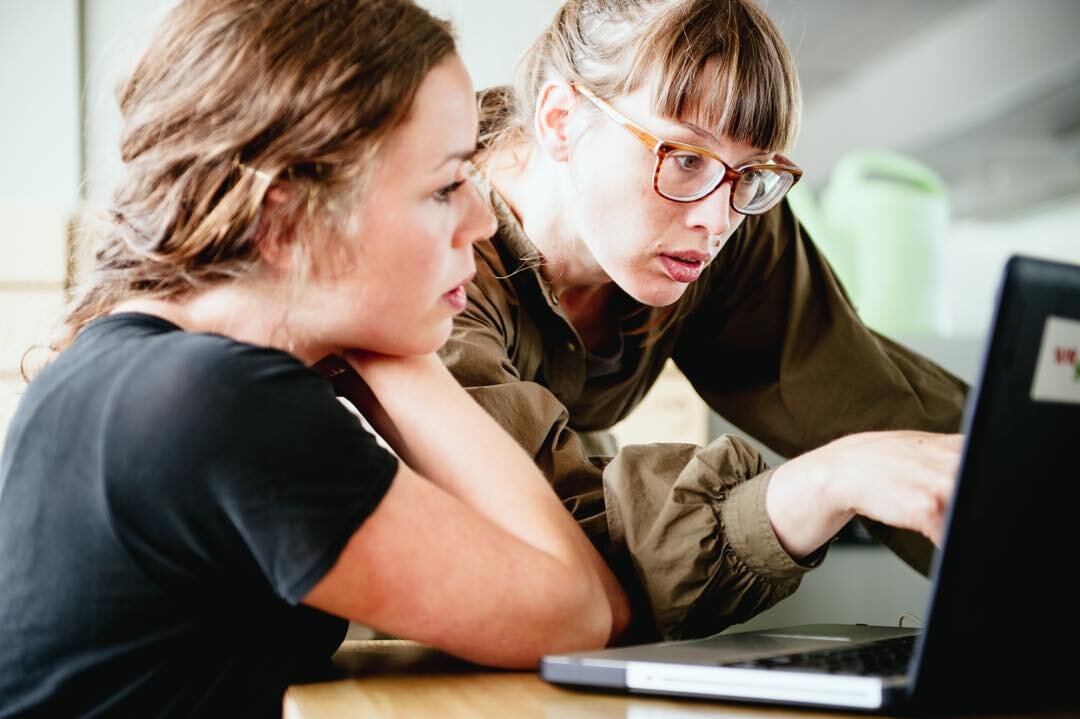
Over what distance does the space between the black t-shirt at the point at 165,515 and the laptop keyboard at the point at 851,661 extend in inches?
10.3

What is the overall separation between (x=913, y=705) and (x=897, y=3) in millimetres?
4560

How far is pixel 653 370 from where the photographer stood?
1512mm

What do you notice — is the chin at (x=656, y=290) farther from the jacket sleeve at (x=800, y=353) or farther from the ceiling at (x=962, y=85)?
the ceiling at (x=962, y=85)

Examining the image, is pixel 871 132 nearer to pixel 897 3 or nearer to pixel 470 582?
pixel 897 3

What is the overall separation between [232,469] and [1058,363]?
446mm

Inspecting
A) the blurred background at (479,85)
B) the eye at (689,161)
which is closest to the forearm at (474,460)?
the blurred background at (479,85)

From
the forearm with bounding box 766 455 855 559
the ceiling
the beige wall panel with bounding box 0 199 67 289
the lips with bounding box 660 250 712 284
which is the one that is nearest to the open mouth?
the lips with bounding box 660 250 712 284

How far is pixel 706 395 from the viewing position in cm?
157

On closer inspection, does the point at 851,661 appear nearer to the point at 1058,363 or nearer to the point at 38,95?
the point at 1058,363

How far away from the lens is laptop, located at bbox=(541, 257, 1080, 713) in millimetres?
517

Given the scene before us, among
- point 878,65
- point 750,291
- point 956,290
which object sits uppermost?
point 878,65

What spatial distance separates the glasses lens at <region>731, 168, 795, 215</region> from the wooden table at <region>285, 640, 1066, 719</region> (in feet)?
2.04

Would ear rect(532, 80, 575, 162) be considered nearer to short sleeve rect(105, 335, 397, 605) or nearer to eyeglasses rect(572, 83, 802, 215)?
eyeglasses rect(572, 83, 802, 215)

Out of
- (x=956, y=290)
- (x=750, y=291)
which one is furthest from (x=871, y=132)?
(x=750, y=291)
